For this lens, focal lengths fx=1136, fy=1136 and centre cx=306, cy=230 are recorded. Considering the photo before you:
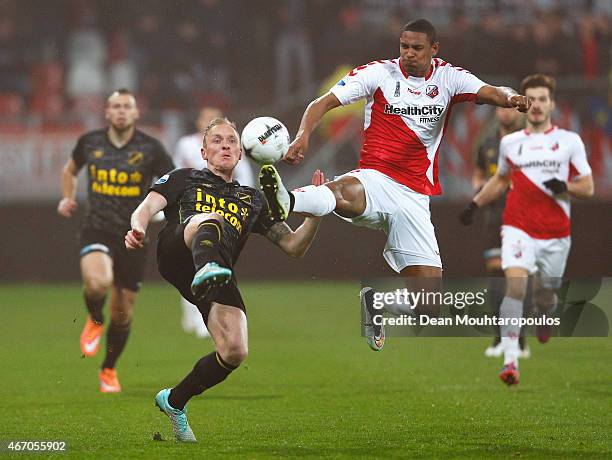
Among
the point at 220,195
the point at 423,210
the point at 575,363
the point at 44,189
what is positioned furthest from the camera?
the point at 44,189

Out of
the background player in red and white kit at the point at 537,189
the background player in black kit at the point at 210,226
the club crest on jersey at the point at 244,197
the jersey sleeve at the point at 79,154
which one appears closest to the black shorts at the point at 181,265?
the background player in black kit at the point at 210,226

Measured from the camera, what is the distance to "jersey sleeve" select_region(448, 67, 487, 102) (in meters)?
7.66

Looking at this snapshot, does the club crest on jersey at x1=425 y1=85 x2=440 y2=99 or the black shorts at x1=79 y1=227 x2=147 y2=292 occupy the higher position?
the club crest on jersey at x1=425 y1=85 x2=440 y2=99

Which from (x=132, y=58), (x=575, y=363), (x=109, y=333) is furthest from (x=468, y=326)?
(x=132, y=58)

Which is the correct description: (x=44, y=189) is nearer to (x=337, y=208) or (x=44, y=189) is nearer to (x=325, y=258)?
(x=325, y=258)

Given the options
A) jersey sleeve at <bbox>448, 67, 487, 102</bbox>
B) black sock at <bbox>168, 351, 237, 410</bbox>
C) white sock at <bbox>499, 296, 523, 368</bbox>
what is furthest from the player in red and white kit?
white sock at <bbox>499, 296, 523, 368</bbox>

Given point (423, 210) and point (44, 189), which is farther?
→ point (44, 189)

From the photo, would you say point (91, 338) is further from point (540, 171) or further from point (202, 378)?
point (540, 171)

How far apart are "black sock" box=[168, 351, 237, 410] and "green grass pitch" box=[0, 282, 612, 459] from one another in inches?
10.3

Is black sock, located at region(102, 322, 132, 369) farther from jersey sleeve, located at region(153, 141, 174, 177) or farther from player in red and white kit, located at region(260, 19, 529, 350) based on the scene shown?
player in red and white kit, located at region(260, 19, 529, 350)

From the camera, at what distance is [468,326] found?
1283 centimetres

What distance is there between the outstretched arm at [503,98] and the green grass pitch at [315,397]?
6.72 ft

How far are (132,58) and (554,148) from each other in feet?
39.2

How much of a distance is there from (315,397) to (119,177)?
8.59 ft
